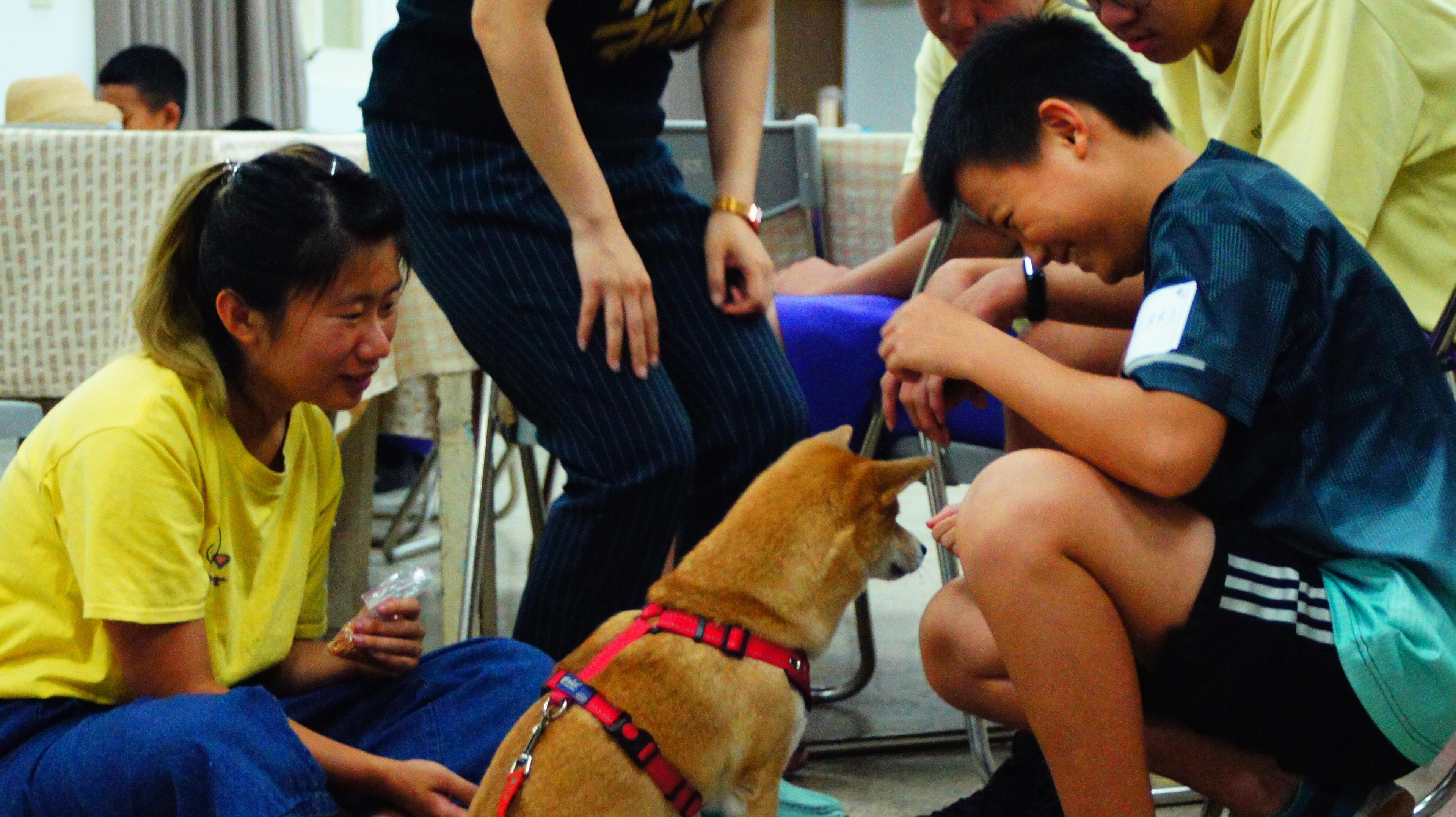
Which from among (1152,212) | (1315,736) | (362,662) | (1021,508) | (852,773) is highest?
(1152,212)

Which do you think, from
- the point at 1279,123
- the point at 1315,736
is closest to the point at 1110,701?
the point at 1315,736

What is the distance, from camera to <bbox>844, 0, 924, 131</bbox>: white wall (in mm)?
8688

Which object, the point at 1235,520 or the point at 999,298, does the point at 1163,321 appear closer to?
the point at 1235,520

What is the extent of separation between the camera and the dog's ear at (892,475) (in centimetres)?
128

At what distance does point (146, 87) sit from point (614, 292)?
3.94 m

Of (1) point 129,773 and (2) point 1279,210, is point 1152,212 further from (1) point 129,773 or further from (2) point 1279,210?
(1) point 129,773

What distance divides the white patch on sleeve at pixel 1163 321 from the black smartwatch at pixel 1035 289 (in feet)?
1.11

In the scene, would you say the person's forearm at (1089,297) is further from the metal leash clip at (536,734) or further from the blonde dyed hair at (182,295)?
the blonde dyed hair at (182,295)

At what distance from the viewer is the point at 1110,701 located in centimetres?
104

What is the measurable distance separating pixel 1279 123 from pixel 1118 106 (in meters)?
0.32

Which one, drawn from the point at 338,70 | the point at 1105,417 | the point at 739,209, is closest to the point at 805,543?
the point at 1105,417

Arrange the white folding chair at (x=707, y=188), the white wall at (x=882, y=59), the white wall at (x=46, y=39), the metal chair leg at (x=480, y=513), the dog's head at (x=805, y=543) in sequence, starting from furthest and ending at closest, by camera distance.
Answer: the white wall at (x=882, y=59) → the white wall at (x=46, y=39) → the white folding chair at (x=707, y=188) → the metal chair leg at (x=480, y=513) → the dog's head at (x=805, y=543)

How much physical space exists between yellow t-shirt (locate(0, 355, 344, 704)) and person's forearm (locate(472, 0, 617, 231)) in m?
0.42

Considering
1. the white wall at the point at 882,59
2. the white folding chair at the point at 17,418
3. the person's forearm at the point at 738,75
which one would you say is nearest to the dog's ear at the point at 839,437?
the person's forearm at the point at 738,75
